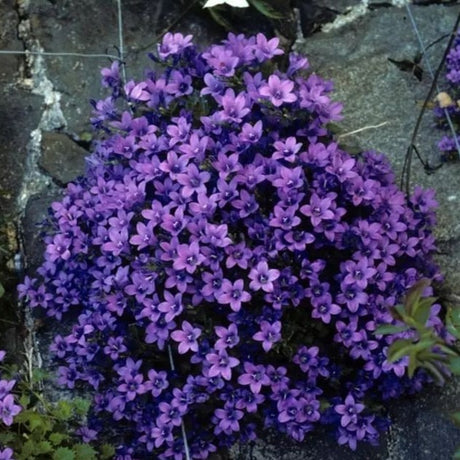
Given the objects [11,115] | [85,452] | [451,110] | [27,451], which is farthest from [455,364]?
[11,115]

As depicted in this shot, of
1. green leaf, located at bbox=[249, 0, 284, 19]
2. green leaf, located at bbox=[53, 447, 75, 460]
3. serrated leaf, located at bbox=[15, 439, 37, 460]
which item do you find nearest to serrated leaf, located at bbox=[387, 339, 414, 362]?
green leaf, located at bbox=[53, 447, 75, 460]

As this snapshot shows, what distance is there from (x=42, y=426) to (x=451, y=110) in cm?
155

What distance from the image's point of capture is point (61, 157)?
3078mm

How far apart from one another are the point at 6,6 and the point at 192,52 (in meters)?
1.02

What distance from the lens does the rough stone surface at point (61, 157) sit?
3052mm

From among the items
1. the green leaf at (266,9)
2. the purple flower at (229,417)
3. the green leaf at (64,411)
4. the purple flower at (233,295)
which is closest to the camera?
the purple flower at (233,295)

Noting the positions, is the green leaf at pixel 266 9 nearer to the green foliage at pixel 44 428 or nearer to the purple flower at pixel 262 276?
the purple flower at pixel 262 276

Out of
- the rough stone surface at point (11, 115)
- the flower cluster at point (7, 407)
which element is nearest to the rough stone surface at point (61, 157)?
the rough stone surface at point (11, 115)

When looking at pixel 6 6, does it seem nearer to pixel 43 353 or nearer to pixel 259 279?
pixel 43 353

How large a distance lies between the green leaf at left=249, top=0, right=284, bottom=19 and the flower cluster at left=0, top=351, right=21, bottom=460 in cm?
150

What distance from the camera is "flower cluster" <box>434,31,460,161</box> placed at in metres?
2.89

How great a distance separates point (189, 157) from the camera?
2410mm

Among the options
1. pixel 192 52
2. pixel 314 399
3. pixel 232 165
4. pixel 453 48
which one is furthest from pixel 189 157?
pixel 453 48

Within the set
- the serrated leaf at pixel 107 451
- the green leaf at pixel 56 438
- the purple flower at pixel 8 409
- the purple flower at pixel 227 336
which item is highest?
the purple flower at pixel 227 336
